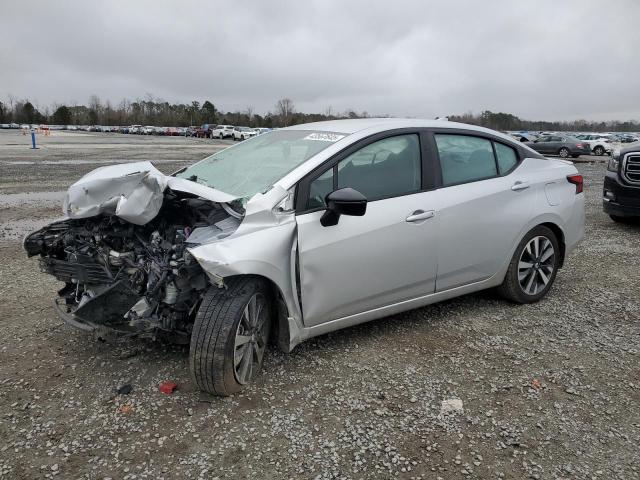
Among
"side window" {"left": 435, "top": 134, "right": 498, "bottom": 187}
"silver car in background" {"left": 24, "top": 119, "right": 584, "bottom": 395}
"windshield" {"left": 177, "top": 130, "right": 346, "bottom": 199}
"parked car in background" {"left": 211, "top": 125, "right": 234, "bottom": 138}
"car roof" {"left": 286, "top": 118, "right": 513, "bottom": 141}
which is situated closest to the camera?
"silver car in background" {"left": 24, "top": 119, "right": 584, "bottom": 395}

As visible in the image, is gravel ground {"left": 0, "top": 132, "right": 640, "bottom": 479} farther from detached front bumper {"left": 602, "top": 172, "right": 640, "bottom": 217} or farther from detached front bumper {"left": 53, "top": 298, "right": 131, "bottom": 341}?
detached front bumper {"left": 602, "top": 172, "right": 640, "bottom": 217}

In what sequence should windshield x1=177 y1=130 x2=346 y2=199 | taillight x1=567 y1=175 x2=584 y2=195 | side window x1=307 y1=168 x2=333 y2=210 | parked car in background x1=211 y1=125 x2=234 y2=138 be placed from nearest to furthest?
side window x1=307 y1=168 x2=333 y2=210, windshield x1=177 y1=130 x2=346 y2=199, taillight x1=567 y1=175 x2=584 y2=195, parked car in background x1=211 y1=125 x2=234 y2=138

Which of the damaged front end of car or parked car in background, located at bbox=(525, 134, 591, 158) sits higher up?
parked car in background, located at bbox=(525, 134, 591, 158)

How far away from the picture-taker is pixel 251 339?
320cm

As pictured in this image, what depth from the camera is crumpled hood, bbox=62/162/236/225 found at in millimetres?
3199

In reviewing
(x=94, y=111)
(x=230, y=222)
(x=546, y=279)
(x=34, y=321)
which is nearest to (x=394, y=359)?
(x=230, y=222)

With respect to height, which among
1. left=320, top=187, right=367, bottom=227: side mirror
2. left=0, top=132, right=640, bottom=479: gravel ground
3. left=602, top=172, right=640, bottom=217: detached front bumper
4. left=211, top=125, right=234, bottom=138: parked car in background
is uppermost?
left=211, top=125, right=234, bottom=138: parked car in background

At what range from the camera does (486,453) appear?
269 cm

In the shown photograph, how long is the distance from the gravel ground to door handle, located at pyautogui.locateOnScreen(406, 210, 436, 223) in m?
0.94

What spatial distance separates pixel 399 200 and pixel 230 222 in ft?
4.07

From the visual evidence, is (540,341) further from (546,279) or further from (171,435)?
(171,435)

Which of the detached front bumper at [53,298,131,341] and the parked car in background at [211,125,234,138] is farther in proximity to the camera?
the parked car in background at [211,125,234,138]

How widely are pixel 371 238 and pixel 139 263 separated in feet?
4.93

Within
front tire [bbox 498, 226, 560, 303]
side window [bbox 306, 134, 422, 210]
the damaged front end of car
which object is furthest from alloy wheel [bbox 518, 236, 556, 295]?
the damaged front end of car
